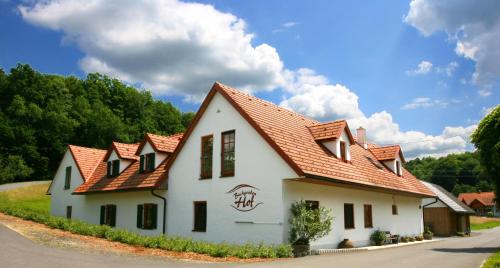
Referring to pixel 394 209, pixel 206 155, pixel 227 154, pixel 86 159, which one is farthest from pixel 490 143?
pixel 86 159

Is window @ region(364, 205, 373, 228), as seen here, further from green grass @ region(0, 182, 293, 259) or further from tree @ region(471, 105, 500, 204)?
green grass @ region(0, 182, 293, 259)

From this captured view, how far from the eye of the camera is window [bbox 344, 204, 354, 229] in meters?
20.4

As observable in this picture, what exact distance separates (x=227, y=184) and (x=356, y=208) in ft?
22.5

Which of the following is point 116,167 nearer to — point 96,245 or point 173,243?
point 96,245

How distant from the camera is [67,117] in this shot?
65.1m

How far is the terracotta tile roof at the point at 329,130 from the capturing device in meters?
20.5

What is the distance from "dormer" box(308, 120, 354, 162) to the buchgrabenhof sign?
4942mm

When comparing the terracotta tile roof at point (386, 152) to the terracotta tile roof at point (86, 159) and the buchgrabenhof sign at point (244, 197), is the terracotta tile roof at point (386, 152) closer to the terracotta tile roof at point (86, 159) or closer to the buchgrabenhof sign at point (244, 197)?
the buchgrabenhof sign at point (244, 197)

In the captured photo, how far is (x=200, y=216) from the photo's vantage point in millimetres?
20078

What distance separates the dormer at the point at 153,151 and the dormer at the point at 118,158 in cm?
268

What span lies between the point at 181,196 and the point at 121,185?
519 centimetres

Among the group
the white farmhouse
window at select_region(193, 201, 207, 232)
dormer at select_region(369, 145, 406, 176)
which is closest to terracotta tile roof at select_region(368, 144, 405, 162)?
dormer at select_region(369, 145, 406, 176)

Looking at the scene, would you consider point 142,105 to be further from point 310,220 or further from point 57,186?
point 310,220

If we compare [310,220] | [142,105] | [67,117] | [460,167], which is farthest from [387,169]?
[460,167]
